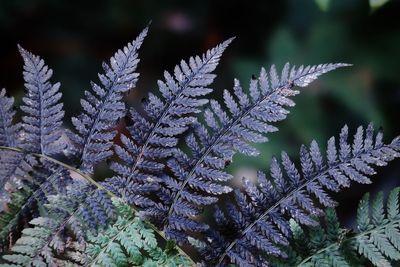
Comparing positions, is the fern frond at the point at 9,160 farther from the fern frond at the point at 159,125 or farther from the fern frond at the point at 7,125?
the fern frond at the point at 159,125

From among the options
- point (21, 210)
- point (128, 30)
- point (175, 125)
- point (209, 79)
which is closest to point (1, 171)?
point (21, 210)

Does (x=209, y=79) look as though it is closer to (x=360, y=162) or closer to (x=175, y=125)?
(x=175, y=125)

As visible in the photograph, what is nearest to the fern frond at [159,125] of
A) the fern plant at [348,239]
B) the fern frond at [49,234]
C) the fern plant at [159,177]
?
the fern plant at [159,177]

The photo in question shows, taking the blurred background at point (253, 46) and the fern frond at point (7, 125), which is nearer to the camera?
the fern frond at point (7, 125)

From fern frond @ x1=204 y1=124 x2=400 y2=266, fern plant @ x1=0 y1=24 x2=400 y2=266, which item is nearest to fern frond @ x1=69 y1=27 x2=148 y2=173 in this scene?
fern plant @ x1=0 y1=24 x2=400 y2=266

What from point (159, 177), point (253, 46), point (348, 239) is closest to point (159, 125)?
point (159, 177)

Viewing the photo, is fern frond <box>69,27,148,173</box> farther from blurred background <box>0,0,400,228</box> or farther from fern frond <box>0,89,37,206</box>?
blurred background <box>0,0,400,228</box>
